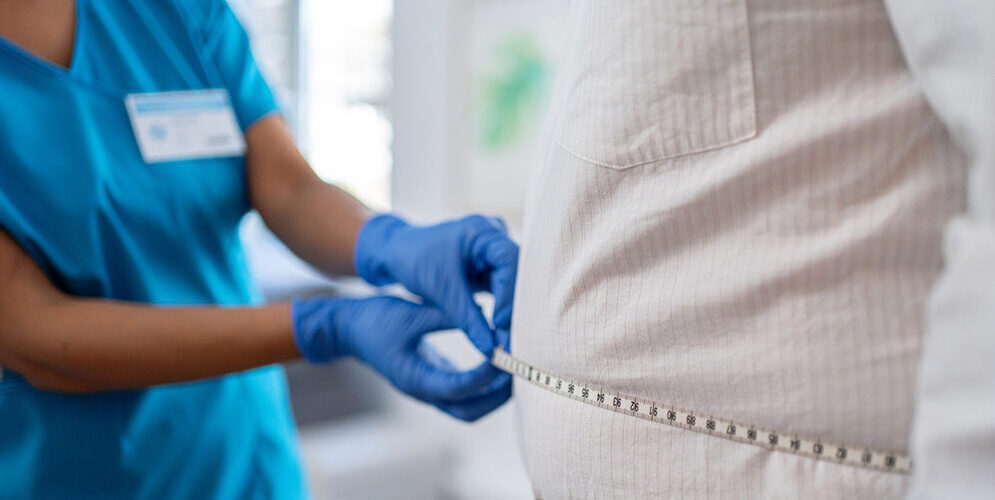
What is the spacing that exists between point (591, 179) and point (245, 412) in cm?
80

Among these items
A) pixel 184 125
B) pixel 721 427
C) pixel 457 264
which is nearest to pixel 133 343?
pixel 184 125

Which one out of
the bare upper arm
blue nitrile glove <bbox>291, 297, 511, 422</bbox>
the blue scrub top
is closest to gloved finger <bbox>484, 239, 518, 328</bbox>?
Result: blue nitrile glove <bbox>291, 297, 511, 422</bbox>

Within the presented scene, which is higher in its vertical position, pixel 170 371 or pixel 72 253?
pixel 72 253

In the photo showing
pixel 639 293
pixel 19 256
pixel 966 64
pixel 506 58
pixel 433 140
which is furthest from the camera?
pixel 433 140

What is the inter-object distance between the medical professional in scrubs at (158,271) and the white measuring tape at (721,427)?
23 cm

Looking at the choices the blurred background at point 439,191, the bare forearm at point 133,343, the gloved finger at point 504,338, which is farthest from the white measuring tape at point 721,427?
the blurred background at point 439,191

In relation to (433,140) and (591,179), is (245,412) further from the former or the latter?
(433,140)

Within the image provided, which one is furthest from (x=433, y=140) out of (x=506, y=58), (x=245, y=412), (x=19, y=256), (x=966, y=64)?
(x=966, y=64)

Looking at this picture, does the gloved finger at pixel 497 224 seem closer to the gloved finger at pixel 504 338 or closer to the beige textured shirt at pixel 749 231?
the gloved finger at pixel 504 338

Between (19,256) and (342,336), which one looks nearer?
(19,256)

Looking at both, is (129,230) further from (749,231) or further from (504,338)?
(749,231)

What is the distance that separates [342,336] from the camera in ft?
3.63

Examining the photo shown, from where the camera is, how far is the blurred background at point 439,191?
105 inches

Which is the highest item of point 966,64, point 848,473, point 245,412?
point 966,64
